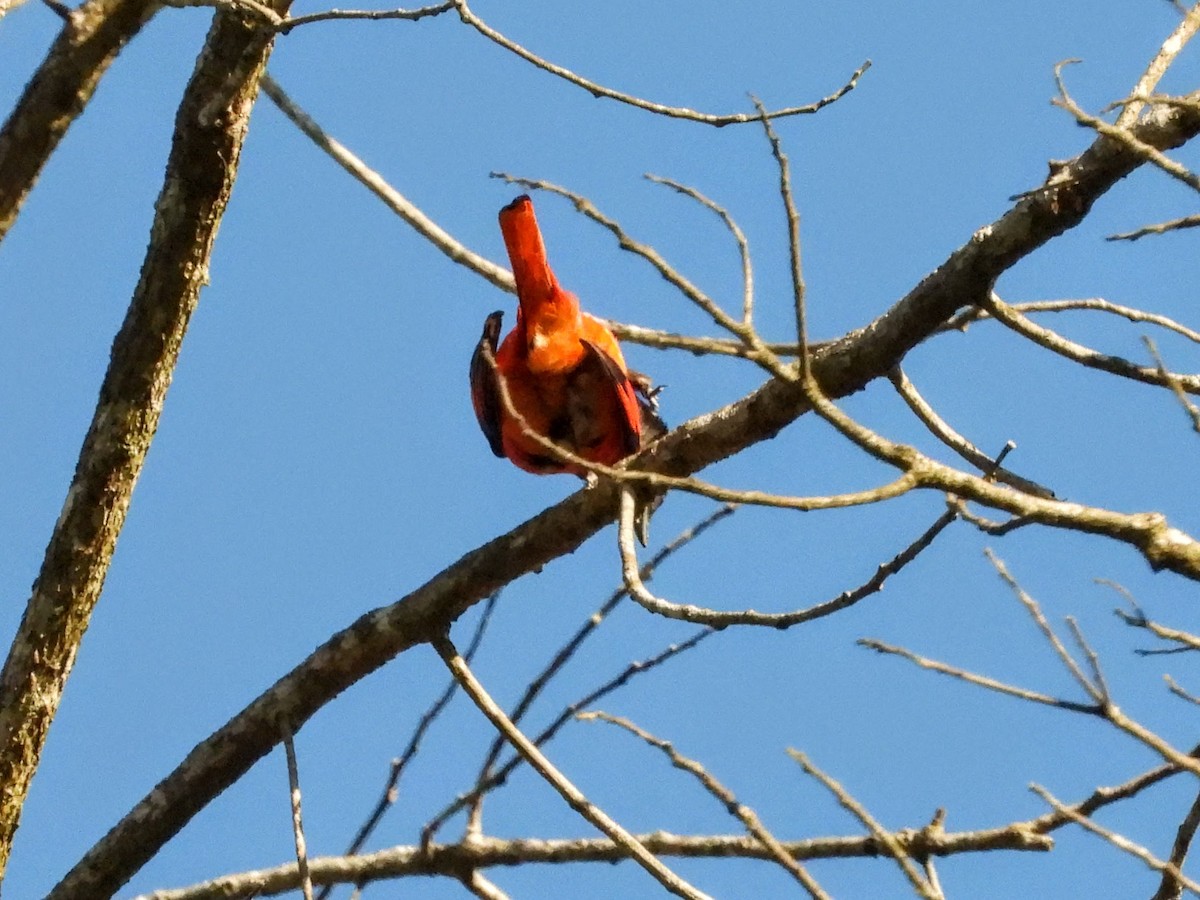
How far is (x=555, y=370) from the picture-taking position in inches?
202

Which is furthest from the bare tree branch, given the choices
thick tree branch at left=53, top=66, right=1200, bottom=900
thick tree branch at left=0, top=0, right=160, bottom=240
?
thick tree branch at left=0, top=0, right=160, bottom=240

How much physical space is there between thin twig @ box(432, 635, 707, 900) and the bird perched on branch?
60.2 inches

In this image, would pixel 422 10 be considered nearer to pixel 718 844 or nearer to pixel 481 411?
pixel 718 844

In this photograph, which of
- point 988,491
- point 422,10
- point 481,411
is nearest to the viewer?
point 988,491

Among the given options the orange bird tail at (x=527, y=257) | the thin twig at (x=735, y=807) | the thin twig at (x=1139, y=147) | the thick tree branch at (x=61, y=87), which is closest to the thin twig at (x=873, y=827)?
the thin twig at (x=735, y=807)

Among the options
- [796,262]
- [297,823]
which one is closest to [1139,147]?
[796,262]

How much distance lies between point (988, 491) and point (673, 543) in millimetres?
1417

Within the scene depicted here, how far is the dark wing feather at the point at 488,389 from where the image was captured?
5.13m

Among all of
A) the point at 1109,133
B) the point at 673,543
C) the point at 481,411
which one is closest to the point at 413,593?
the point at 673,543

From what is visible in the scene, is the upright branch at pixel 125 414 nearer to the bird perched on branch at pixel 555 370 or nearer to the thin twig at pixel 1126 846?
the bird perched on branch at pixel 555 370

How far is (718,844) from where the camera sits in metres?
3.70

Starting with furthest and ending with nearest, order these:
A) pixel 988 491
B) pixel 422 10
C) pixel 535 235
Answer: pixel 535 235, pixel 422 10, pixel 988 491

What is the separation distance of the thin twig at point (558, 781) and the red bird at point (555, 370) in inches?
60.3

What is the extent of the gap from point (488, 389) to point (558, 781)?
2.38 m
